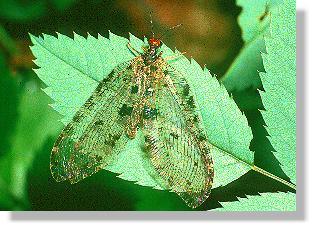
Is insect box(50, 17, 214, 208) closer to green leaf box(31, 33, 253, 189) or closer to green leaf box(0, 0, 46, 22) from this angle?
green leaf box(31, 33, 253, 189)

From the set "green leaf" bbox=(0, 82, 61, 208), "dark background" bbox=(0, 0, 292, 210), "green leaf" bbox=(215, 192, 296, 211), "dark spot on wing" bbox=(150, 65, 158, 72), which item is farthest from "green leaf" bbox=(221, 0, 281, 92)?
"green leaf" bbox=(0, 82, 61, 208)

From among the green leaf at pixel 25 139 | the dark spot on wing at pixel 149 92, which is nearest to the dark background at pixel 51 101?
the green leaf at pixel 25 139

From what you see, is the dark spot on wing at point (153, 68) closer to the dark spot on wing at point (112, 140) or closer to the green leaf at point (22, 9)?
the dark spot on wing at point (112, 140)

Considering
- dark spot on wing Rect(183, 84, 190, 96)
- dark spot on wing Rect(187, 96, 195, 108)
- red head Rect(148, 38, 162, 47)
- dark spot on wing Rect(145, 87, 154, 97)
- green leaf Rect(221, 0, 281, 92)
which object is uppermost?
green leaf Rect(221, 0, 281, 92)

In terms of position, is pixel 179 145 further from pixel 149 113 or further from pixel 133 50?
pixel 133 50

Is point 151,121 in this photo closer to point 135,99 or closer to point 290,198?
point 135,99

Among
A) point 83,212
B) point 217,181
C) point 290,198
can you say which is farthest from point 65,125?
point 290,198

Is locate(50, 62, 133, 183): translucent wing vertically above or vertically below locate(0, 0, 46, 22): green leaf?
below
